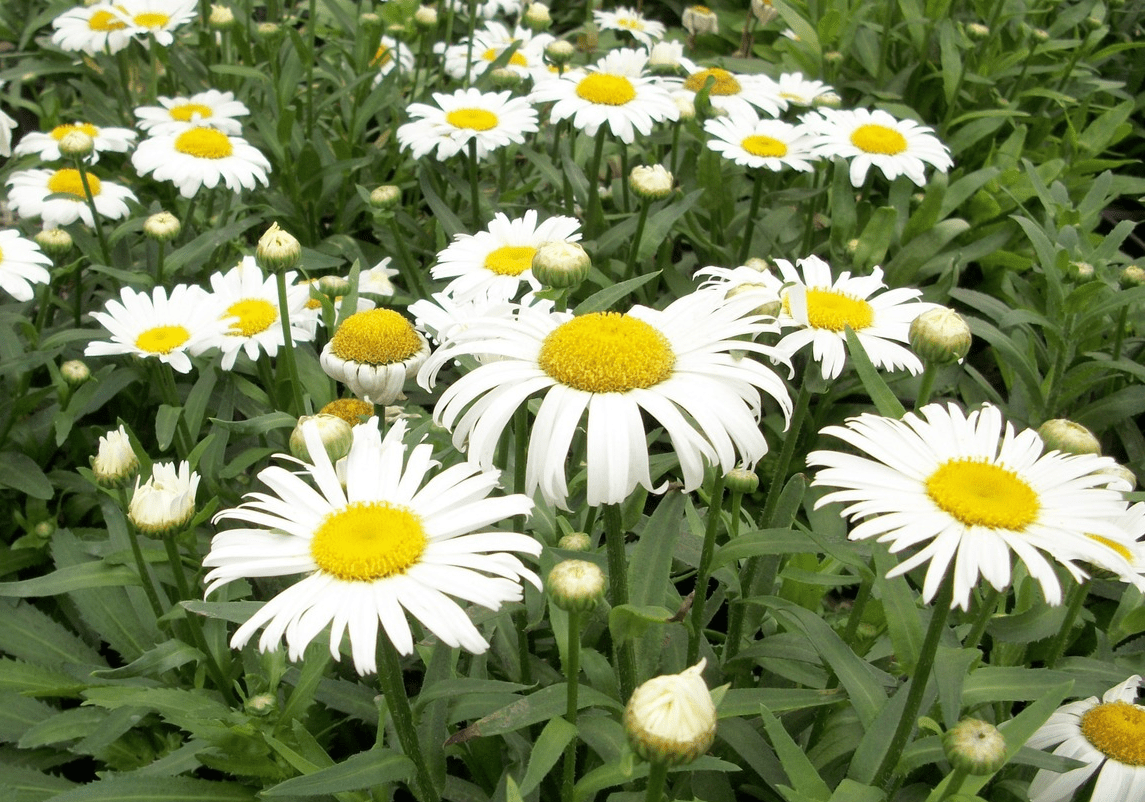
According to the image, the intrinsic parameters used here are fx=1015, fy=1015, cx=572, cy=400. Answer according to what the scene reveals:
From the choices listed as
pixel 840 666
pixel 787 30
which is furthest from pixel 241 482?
pixel 787 30

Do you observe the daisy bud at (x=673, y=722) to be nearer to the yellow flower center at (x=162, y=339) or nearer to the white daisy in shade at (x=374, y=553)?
the white daisy in shade at (x=374, y=553)

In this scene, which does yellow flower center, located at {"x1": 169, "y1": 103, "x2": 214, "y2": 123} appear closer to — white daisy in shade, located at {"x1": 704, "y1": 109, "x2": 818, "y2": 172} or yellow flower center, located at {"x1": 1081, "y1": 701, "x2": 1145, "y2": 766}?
white daisy in shade, located at {"x1": 704, "y1": 109, "x2": 818, "y2": 172}

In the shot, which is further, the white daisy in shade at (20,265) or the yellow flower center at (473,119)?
the yellow flower center at (473,119)

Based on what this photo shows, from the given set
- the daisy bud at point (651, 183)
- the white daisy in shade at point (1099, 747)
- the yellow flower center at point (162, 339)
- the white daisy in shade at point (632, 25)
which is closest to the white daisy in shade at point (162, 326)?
the yellow flower center at point (162, 339)

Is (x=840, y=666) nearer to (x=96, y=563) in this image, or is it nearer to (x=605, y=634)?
Result: (x=605, y=634)

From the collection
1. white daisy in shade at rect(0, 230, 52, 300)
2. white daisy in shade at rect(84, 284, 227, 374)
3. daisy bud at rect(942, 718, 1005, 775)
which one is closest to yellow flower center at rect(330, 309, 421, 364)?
white daisy in shade at rect(84, 284, 227, 374)
